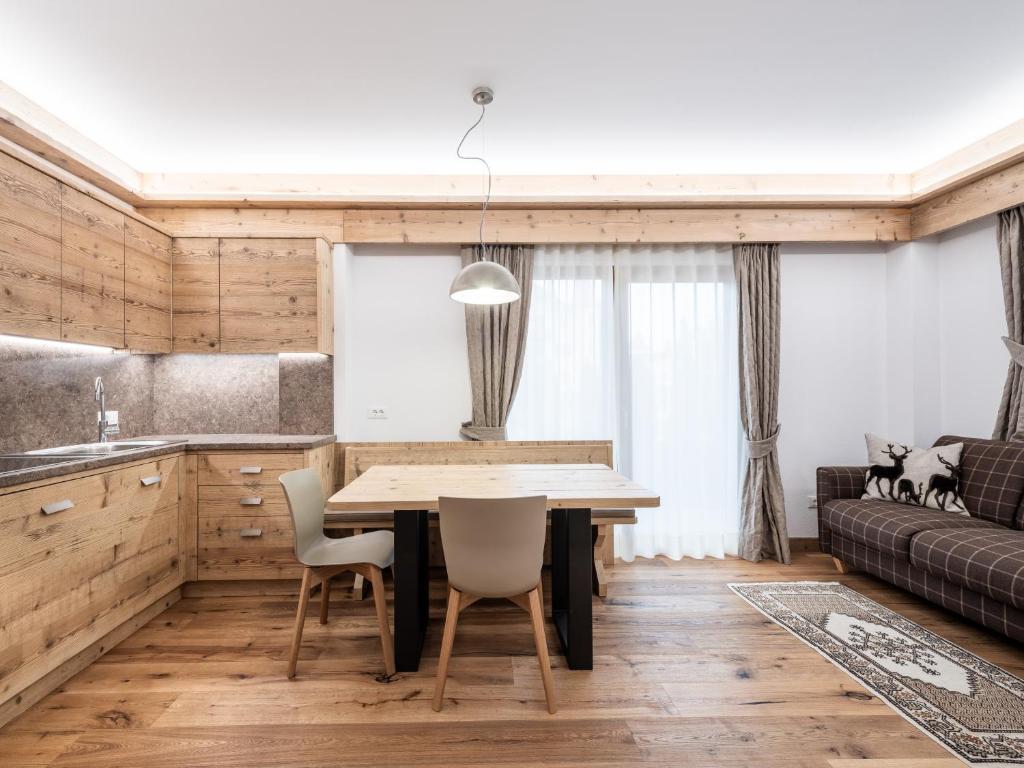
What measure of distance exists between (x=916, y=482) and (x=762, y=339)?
132cm

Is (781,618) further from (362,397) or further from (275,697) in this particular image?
(362,397)

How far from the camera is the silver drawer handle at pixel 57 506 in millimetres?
1973

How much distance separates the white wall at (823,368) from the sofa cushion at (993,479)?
83 cm

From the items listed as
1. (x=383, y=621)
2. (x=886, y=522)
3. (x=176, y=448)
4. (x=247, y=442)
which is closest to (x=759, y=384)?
(x=886, y=522)

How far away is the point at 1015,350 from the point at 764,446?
1.56 meters

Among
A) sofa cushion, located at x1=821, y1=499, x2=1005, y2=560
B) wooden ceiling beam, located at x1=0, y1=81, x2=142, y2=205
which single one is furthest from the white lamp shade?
sofa cushion, located at x1=821, y1=499, x2=1005, y2=560

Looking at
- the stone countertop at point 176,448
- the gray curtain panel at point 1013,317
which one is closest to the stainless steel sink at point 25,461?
the stone countertop at point 176,448

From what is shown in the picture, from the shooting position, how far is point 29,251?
2322mm

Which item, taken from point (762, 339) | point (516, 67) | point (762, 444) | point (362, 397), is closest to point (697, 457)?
point (762, 444)

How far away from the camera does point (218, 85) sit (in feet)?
8.54

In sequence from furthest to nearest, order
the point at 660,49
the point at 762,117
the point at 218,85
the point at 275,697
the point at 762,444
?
the point at 762,444
the point at 762,117
the point at 218,85
the point at 660,49
the point at 275,697

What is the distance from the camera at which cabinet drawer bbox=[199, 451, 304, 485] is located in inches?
117

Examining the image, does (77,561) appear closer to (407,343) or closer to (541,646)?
(541,646)

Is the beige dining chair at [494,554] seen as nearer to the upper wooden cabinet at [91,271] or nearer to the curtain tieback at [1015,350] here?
the upper wooden cabinet at [91,271]
